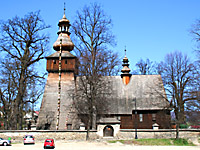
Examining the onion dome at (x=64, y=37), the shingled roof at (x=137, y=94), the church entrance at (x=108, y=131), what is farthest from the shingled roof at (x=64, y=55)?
the church entrance at (x=108, y=131)

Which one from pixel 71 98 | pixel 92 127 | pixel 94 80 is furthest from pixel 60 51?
pixel 92 127

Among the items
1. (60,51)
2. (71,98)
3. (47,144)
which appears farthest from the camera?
(60,51)

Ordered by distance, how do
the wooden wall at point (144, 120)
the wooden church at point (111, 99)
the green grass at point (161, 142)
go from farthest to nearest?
the wooden wall at point (144, 120)
the wooden church at point (111, 99)
the green grass at point (161, 142)

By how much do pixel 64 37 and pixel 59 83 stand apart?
7105 millimetres

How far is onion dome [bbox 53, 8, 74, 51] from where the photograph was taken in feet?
125

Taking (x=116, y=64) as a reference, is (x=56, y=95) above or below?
below

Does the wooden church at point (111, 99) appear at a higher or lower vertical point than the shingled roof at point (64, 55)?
lower

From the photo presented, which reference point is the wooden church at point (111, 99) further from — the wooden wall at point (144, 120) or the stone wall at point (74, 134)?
the stone wall at point (74, 134)

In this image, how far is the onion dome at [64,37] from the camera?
38.0 metres

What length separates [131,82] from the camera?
38625mm

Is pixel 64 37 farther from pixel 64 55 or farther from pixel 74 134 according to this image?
pixel 74 134

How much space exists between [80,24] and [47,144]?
1934 cm

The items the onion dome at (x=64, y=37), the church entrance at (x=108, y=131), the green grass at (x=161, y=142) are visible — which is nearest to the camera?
the green grass at (x=161, y=142)

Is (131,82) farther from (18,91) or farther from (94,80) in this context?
(18,91)
